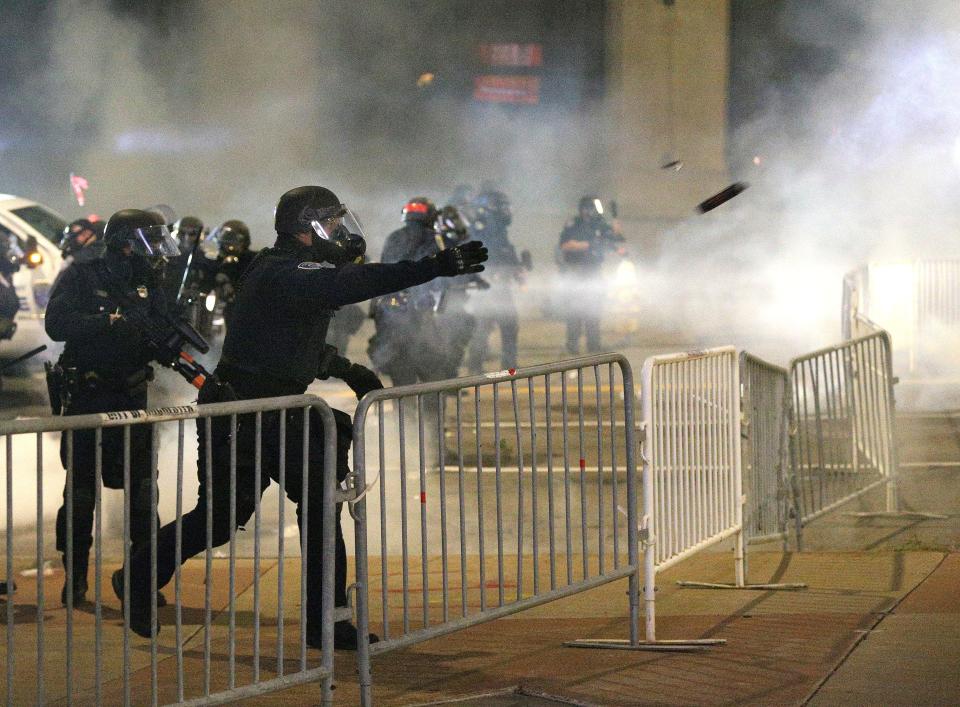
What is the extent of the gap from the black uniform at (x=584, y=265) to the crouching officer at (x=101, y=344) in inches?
347

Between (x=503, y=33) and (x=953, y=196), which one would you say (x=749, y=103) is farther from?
(x=953, y=196)

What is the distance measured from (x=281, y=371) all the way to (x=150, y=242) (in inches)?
45.9

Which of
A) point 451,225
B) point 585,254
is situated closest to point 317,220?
point 451,225

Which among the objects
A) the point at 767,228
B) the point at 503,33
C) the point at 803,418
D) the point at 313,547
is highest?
the point at 503,33

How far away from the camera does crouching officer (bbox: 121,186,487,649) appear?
4.38 metres

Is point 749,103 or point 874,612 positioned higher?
point 749,103

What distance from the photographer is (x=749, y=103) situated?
19.3 m

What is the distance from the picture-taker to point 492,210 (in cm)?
1337

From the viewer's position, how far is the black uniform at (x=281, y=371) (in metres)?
4.39

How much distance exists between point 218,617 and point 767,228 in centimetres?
1128

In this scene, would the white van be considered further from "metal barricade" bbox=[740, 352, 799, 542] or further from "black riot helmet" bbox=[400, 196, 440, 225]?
"metal barricade" bbox=[740, 352, 799, 542]

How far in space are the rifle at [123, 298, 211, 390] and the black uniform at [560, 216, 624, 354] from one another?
28.8 feet

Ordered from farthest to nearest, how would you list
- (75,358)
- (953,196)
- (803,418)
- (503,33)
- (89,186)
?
(503,33), (89,186), (953,196), (803,418), (75,358)

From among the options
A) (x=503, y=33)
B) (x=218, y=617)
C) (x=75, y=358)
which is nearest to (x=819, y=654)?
(x=218, y=617)
